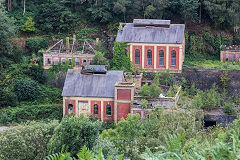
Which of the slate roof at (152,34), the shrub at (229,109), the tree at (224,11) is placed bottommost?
the shrub at (229,109)

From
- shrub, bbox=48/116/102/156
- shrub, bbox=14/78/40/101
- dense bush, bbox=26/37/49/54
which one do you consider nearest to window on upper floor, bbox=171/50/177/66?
dense bush, bbox=26/37/49/54

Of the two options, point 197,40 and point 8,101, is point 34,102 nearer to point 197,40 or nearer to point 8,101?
point 8,101

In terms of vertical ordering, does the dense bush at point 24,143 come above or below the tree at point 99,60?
below

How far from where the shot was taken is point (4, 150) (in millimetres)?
28672

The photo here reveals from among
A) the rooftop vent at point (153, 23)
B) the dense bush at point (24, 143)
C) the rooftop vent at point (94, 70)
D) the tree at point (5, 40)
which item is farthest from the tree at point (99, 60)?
the dense bush at point (24, 143)

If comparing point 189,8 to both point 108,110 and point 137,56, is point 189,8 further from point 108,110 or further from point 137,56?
point 108,110

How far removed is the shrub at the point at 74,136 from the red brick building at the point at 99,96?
16.7 meters

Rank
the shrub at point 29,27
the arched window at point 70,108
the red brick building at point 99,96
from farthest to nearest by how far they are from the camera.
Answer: the shrub at point 29,27 < the arched window at point 70,108 < the red brick building at point 99,96

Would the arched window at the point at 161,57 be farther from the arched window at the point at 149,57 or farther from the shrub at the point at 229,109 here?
the shrub at the point at 229,109

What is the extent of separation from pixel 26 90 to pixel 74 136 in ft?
73.2

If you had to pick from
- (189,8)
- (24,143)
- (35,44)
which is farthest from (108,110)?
(189,8)

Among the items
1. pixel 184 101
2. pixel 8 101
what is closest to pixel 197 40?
pixel 184 101

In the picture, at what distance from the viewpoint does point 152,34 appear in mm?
52844

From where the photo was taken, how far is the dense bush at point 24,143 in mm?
28578
